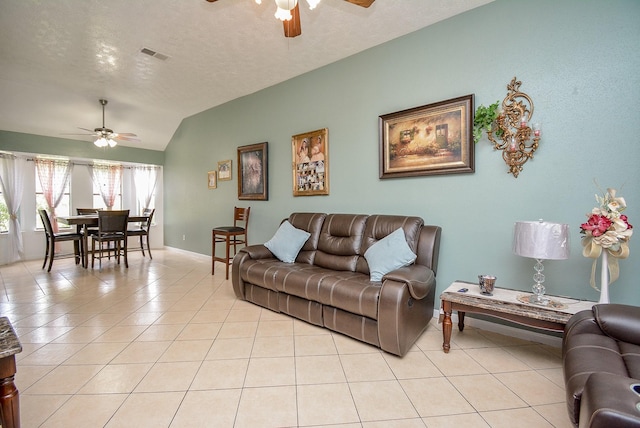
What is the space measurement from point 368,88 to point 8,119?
20.3 feet

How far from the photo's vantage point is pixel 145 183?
7023mm

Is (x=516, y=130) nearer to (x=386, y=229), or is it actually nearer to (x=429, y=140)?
(x=429, y=140)

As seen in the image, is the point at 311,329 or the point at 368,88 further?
the point at 368,88

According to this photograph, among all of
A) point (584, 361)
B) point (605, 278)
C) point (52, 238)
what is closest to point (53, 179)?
point (52, 238)

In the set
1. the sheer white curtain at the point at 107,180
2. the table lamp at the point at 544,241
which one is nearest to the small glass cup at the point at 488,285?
the table lamp at the point at 544,241

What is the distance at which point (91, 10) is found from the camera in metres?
2.64

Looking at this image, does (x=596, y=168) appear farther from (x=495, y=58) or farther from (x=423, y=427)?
(x=423, y=427)

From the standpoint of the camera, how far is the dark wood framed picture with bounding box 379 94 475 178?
2.62 meters

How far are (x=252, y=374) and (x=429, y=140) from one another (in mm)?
2544

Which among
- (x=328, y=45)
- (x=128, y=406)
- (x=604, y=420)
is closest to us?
(x=604, y=420)

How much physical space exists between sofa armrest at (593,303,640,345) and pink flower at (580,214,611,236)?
18.4 inches

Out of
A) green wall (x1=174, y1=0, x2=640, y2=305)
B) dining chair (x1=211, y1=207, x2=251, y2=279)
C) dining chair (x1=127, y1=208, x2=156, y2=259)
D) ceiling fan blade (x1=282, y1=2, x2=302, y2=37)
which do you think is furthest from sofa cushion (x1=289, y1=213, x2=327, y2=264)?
dining chair (x1=127, y1=208, x2=156, y2=259)

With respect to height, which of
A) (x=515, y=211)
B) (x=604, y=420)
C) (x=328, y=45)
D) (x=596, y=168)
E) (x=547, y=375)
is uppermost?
(x=328, y=45)

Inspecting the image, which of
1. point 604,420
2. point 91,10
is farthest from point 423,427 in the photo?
point 91,10
